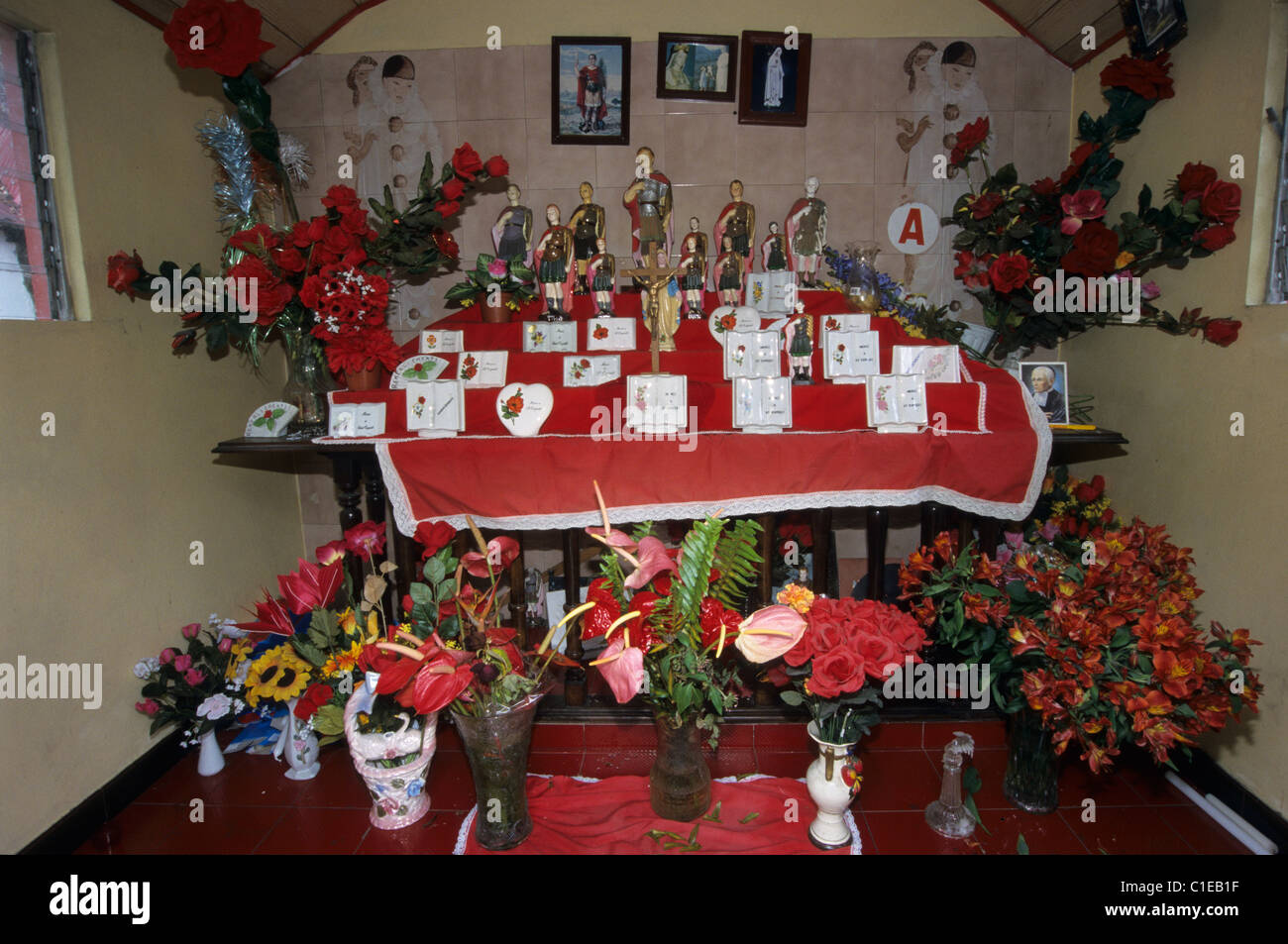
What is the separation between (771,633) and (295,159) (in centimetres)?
288

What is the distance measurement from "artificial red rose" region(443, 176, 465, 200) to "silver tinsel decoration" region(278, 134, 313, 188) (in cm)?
67

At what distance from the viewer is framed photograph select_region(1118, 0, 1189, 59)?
2410 millimetres

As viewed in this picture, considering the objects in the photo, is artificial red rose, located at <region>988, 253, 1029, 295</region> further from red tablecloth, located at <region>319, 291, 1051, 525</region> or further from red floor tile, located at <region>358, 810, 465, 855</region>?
red floor tile, located at <region>358, 810, 465, 855</region>

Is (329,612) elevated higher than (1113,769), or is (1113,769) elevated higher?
(329,612)

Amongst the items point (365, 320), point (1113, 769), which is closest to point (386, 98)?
point (365, 320)

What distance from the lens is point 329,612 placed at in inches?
87.7

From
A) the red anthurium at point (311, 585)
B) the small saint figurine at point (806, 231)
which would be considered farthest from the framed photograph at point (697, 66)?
the red anthurium at point (311, 585)

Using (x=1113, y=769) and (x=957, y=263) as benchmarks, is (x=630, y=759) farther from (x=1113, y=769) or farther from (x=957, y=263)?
(x=957, y=263)

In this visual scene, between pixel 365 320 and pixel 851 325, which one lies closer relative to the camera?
pixel 365 320

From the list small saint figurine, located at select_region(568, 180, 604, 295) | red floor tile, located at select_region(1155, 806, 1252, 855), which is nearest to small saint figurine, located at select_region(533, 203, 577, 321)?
small saint figurine, located at select_region(568, 180, 604, 295)

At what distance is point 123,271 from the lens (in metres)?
2.26

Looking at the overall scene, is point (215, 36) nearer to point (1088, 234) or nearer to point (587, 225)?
point (587, 225)

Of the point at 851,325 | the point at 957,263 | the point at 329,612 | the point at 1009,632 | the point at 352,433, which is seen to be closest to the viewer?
the point at 1009,632

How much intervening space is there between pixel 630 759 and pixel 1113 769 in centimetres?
149
